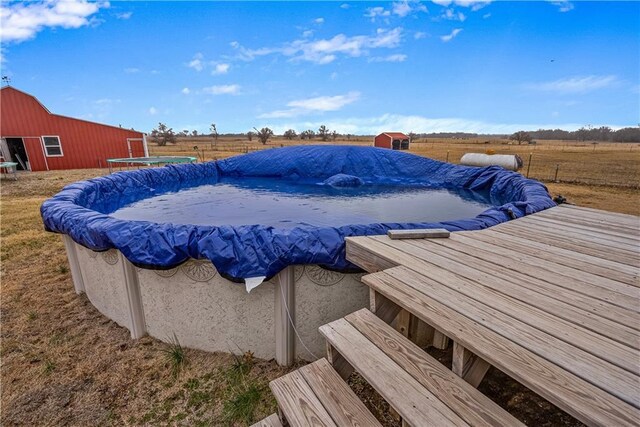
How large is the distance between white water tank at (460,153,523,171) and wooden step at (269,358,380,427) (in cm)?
850

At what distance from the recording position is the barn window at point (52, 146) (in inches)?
486

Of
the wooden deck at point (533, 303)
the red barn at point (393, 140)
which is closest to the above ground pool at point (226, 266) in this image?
the wooden deck at point (533, 303)

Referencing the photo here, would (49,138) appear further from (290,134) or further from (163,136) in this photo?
(290,134)

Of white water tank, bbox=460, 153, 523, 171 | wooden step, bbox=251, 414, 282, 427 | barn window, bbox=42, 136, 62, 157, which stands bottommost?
wooden step, bbox=251, 414, 282, 427

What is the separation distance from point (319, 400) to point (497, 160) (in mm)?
8936

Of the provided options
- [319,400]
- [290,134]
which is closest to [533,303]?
[319,400]

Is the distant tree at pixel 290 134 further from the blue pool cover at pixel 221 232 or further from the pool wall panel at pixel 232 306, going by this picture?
the pool wall panel at pixel 232 306

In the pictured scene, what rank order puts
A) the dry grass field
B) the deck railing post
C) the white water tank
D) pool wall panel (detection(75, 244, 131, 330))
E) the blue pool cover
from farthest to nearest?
the white water tank < pool wall panel (detection(75, 244, 131, 330)) < the deck railing post < the blue pool cover < the dry grass field

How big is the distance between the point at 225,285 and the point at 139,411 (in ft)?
2.85

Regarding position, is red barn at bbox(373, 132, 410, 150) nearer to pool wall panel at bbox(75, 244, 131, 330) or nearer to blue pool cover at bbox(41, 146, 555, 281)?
blue pool cover at bbox(41, 146, 555, 281)

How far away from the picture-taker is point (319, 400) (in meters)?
1.24

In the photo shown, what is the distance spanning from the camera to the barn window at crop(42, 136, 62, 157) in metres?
12.3

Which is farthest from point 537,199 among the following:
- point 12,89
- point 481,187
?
point 12,89

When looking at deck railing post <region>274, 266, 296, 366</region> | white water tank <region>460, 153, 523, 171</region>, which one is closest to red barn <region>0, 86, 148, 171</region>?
white water tank <region>460, 153, 523, 171</region>
